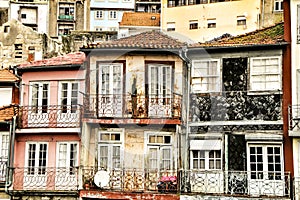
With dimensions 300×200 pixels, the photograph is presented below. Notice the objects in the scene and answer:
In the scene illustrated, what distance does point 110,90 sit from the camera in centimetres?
2447

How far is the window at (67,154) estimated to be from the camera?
2475 centimetres

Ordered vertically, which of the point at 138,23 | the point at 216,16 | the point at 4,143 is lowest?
the point at 4,143

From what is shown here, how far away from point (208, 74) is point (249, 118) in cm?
284

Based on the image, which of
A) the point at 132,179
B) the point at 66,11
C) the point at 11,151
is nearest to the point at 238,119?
the point at 132,179

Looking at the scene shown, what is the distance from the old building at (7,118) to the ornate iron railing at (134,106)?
4.15 metres

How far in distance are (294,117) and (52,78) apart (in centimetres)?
1163

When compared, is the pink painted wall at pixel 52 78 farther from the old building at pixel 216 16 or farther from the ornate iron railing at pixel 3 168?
the old building at pixel 216 16

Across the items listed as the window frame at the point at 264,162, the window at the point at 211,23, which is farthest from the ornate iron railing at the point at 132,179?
the window at the point at 211,23

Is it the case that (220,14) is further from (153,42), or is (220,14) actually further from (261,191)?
(261,191)

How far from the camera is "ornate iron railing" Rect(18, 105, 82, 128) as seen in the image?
2480 centimetres

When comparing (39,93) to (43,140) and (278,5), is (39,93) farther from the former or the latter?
(278,5)

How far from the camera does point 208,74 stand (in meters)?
24.0

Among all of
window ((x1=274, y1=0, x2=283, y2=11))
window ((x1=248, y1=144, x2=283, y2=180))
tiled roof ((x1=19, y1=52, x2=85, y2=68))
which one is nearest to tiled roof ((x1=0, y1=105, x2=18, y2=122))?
tiled roof ((x1=19, y1=52, x2=85, y2=68))

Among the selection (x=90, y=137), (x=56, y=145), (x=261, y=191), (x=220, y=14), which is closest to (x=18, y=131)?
(x=56, y=145)
